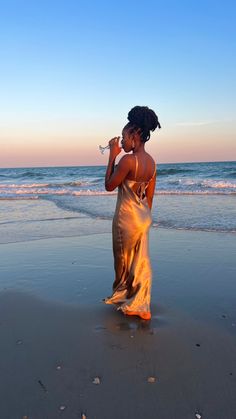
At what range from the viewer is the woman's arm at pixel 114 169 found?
3573mm

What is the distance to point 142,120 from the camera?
3.51 m

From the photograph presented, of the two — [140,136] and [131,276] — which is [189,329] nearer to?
[131,276]

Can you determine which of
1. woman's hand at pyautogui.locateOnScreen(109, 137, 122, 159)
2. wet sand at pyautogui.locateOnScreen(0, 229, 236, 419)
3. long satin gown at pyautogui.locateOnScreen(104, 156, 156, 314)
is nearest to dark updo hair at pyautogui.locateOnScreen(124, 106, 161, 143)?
woman's hand at pyautogui.locateOnScreen(109, 137, 122, 159)

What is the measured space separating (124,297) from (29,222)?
6773 millimetres

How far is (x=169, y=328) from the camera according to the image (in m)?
3.62

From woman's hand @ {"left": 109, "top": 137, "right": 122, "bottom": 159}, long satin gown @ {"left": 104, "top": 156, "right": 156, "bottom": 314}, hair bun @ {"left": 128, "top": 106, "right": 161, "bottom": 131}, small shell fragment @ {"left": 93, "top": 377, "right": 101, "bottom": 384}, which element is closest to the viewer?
small shell fragment @ {"left": 93, "top": 377, "right": 101, "bottom": 384}

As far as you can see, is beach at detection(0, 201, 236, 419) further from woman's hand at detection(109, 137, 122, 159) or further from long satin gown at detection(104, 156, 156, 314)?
woman's hand at detection(109, 137, 122, 159)

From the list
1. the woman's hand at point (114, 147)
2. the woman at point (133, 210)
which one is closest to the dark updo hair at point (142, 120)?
the woman at point (133, 210)

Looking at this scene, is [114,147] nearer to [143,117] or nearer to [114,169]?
[114,169]

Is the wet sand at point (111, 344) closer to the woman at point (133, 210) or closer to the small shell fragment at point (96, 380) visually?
the small shell fragment at point (96, 380)

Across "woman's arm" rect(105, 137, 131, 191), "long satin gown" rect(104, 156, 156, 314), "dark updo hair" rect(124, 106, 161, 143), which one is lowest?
"long satin gown" rect(104, 156, 156, 314)

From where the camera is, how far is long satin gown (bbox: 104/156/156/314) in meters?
3.75

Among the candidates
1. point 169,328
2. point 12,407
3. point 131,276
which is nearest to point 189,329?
point 169,328

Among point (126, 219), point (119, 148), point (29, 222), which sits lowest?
point (29, 222)
